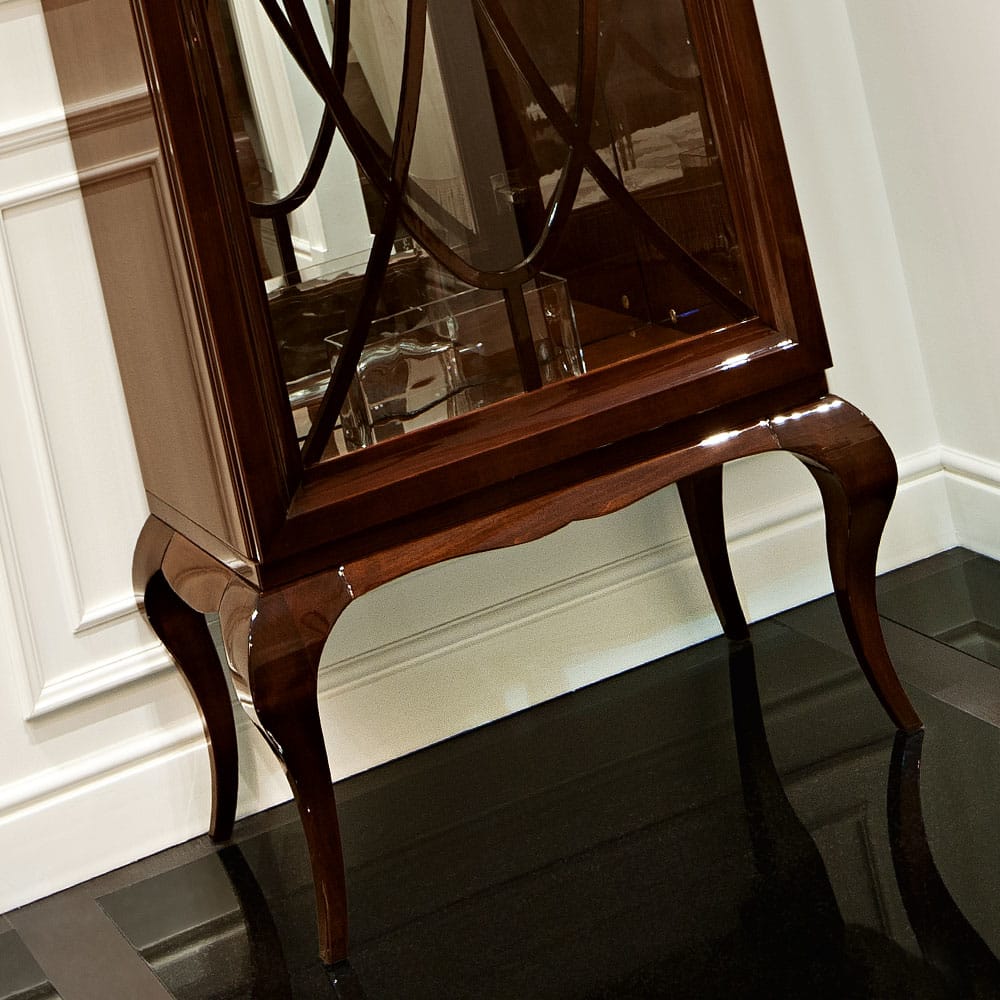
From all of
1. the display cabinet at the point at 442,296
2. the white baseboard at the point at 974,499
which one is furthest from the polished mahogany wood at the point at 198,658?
the white baseboard at the point at 974,499

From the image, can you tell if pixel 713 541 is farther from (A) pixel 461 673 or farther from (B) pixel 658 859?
(B) pixel 658 859

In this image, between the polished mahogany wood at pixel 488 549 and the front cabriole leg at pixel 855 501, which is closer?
the polished mahogany wood at pixel 488 549

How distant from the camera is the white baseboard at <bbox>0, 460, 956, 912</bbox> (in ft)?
5.12

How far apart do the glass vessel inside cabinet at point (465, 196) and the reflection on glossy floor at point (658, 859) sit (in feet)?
1.67

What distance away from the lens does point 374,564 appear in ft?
3.84

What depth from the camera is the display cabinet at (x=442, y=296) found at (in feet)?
3.59

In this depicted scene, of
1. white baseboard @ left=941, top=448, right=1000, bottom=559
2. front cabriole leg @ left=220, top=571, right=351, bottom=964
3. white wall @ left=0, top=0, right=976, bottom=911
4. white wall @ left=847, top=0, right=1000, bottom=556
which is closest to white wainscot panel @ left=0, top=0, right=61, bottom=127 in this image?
white wall @ left=0, top=0, right=976, bottom=911

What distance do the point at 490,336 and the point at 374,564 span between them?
0.24 metres

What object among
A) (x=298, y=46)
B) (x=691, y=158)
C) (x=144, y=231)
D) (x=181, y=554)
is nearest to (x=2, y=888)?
(x=181, y=554)

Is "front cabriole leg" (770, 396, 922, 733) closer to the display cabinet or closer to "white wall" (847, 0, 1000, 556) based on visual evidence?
the display cabinet

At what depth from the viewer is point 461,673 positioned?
168 cm

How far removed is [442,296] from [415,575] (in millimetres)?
567

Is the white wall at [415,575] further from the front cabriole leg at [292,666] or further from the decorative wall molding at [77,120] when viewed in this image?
the front cabriole leg at [292,666]

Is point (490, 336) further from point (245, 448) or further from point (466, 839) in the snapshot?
point (466, 839)
